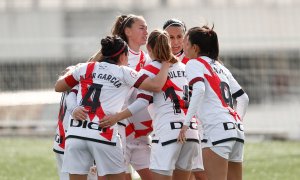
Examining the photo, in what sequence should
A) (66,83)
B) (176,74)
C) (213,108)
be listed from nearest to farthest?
(213,108)
(66,83)
(176,74)

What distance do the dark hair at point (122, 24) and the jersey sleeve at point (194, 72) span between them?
131 cm

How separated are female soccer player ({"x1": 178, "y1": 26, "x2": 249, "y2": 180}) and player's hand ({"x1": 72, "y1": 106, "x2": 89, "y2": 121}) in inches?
35.8

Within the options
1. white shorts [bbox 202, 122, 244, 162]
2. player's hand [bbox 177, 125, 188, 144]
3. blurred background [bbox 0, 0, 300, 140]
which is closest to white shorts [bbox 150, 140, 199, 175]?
player's hand [bbox 177, 125, 188, 144]

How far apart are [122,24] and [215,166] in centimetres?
211

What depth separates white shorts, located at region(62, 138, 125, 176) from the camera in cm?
989

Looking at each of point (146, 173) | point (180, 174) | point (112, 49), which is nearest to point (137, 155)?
point (146, 173)

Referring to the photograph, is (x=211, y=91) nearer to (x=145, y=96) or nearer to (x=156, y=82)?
(x=156, y=82)

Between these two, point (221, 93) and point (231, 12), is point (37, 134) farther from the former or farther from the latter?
point (221, 93)

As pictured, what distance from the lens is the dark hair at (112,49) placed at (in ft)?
32.9

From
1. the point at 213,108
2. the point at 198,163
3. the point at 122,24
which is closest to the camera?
the point at 213,108

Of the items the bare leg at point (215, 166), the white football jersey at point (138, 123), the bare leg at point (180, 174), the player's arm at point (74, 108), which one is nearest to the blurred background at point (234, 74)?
the white football jersey at point (138, 123)

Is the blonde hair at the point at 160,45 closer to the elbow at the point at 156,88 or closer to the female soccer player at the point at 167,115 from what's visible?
the female soccer player at the point at 167,115

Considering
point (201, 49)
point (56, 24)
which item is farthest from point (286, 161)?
point (56, 24)

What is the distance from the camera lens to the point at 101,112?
996 centimetres
